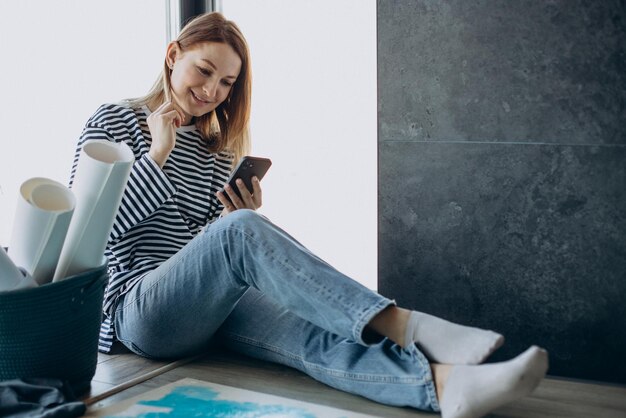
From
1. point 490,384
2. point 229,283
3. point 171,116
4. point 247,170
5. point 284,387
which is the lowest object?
point 284,387

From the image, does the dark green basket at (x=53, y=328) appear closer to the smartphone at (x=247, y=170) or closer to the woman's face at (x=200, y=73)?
the smartphone at (x=247, y=170)

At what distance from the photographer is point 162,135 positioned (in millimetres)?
1746

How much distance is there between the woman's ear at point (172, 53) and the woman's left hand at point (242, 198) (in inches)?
14.9

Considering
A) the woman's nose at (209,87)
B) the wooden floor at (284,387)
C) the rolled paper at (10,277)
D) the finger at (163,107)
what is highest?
the woman's nose at (209,87)

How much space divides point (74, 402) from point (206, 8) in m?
1.52

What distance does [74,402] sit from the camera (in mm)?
1430

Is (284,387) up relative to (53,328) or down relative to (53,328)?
down

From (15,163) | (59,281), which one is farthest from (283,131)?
(59,281)

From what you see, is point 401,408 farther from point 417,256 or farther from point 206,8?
point 206,8

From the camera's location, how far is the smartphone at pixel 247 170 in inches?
73.4

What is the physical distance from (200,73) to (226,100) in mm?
184

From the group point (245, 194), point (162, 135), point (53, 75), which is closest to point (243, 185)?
point (245, 194)

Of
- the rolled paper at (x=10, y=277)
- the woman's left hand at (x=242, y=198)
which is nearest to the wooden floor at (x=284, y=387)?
the rolled paper at (x=10, y=277)

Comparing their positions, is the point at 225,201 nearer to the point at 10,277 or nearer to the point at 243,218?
the point at 243,218
